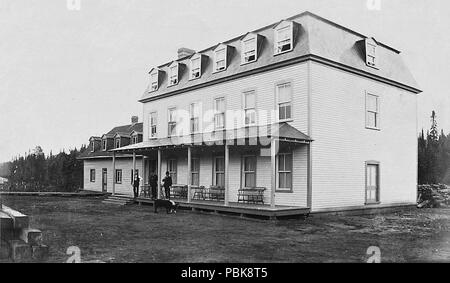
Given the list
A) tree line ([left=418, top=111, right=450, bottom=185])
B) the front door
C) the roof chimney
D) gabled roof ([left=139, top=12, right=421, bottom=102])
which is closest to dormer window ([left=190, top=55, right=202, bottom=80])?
gabled roof ([left=139, top=12, right=421, bottom=102])

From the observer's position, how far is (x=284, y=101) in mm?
17938

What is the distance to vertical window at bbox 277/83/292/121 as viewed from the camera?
17.8m

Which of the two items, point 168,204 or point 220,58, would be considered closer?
point 168,204

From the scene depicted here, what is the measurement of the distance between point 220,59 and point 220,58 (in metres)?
0.05

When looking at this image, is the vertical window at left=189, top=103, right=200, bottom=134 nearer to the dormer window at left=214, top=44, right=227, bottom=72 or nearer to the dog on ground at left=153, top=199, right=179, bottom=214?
the dormer window at left=214, top=44, right=227, bottom=72

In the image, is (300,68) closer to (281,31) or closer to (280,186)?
(281,31)

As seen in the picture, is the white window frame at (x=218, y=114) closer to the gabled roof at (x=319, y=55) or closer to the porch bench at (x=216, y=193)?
the gabled roof at (x=319, y=55)

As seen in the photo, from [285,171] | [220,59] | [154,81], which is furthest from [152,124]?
[285,171]

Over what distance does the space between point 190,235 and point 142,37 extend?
5399 mm

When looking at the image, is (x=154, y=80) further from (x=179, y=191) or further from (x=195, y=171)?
(x=179, y=191)

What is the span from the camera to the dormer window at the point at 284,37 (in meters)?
17.8

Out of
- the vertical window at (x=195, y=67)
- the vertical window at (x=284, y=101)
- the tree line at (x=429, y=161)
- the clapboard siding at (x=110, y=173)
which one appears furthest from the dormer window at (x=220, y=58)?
the tree line at (x=429, y=161)

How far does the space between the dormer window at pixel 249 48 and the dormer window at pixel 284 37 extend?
143 cm
